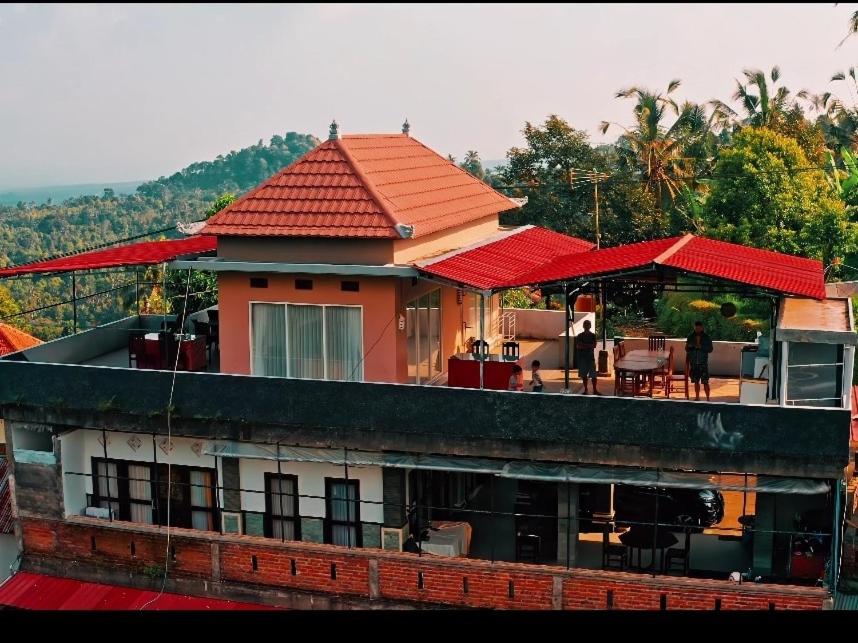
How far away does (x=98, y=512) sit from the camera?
67.7 feet

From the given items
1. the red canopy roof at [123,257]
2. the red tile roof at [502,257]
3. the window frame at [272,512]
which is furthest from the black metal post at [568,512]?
Result: the red canopy roof at [123,257]

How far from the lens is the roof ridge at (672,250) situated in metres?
17.3

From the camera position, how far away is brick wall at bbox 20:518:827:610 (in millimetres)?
16891

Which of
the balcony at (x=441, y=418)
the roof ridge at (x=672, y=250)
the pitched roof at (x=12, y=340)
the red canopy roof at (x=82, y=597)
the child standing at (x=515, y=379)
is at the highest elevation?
the roof ridge at (x=672, y=250)

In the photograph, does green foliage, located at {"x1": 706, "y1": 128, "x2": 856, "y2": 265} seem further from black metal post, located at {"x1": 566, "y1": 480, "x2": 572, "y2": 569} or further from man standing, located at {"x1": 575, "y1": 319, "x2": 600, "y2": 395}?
black metal post, located at {"x1": 566, "y1": 480, "x2": 572, "y2": 569}

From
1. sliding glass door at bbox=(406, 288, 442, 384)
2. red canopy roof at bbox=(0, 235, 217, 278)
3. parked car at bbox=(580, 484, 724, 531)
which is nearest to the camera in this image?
parked car at bbox=(580, 484, 724, 531)

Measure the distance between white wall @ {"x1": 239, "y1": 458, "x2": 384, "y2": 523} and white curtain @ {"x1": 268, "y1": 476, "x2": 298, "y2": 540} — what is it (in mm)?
151

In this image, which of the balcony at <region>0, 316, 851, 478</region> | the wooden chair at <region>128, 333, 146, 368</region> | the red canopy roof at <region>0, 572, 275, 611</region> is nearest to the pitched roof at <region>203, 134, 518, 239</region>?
the balcony at <region>0, 316, 851, 478</region>

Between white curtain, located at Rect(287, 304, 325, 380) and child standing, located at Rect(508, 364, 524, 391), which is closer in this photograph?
child standing, located at Rect(508, 364, 524, 391)

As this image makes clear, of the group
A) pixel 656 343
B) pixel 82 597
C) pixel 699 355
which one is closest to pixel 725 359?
pixel 656 343

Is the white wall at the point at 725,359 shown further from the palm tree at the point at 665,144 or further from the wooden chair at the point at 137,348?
the palm tree at the point at 665,144

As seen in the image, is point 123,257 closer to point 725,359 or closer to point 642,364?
point 642,364

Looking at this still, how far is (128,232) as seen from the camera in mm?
123312

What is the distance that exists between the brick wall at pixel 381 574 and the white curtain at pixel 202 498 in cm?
72
